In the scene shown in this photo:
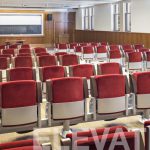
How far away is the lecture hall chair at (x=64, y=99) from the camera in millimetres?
4109

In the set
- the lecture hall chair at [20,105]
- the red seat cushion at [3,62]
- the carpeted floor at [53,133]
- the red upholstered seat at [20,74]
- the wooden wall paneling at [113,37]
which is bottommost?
the carpeted floor at [53,133]

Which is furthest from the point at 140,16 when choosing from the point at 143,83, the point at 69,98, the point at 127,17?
the point at 69,98

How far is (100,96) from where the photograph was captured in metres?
4.32

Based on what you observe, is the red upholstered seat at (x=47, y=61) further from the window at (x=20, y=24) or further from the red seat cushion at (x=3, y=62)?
the window at (x=20, y=24)

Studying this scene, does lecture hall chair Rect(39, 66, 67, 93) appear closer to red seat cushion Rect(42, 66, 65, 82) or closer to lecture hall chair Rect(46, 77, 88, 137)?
red seat cushion Rect(42, 66, 65, 82)

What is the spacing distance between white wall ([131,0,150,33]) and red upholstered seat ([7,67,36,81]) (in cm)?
1148

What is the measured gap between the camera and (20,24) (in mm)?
25703

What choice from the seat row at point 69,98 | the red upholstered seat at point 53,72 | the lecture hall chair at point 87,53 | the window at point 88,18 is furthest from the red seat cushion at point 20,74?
the window at point 88,18

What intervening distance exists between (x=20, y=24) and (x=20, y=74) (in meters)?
20.8

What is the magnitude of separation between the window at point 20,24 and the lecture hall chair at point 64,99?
2243cm

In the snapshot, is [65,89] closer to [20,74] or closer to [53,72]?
[53,72]

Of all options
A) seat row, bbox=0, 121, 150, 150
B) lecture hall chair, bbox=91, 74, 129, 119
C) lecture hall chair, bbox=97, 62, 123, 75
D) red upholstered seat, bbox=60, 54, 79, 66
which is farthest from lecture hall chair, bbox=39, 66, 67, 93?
seat row, bbox=0, 121, 150, 150

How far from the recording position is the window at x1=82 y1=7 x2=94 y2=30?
952 inches

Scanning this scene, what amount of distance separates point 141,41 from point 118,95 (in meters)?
12.9
